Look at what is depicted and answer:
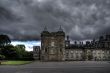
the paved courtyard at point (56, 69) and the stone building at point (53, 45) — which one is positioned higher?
the stone building at point (53, 45)

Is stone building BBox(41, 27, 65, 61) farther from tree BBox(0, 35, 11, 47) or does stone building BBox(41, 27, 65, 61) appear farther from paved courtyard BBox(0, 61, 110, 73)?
paved courtyard BBox(0, 61, 110, 73)

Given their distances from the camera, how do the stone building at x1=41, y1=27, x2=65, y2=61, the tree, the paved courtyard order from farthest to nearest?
1. the tree
2. the stone building at x1=41, y1=27, x2=65, y2=61
3. the paved courtyard

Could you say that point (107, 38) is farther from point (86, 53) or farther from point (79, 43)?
point (86, 53)

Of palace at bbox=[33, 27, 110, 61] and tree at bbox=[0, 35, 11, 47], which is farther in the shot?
tree at bbox=[0, 35, 11, 47]

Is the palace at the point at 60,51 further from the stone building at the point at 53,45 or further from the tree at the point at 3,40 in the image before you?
the tree at the point at 3,40

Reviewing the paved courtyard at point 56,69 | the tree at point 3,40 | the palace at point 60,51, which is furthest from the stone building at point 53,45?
the paved courtyard at point 56,69

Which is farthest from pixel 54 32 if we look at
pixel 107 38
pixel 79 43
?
pixel 107 38

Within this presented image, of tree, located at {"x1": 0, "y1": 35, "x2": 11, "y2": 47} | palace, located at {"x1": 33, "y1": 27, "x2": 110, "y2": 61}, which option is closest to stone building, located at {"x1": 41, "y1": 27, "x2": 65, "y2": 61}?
palace, located at {"x1": 33, "y1": 27, "x2": 110, "y2": 61}

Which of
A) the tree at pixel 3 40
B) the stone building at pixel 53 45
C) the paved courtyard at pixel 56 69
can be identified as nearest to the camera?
the paved courtyard at pixel 56 69

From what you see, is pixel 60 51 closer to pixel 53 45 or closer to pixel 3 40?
pixel 53 45

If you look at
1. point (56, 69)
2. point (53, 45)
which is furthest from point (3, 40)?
point (56, 69)

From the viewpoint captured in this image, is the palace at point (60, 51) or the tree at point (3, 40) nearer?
the palace at point (60, 51)

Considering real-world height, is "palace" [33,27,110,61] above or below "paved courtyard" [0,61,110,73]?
above

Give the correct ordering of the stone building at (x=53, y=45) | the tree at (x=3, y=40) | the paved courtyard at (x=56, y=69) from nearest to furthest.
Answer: the paved courtyard at (x=56, y=69) < the stone building at (x=53, y=45) < the tree at (x=3, y=40)
